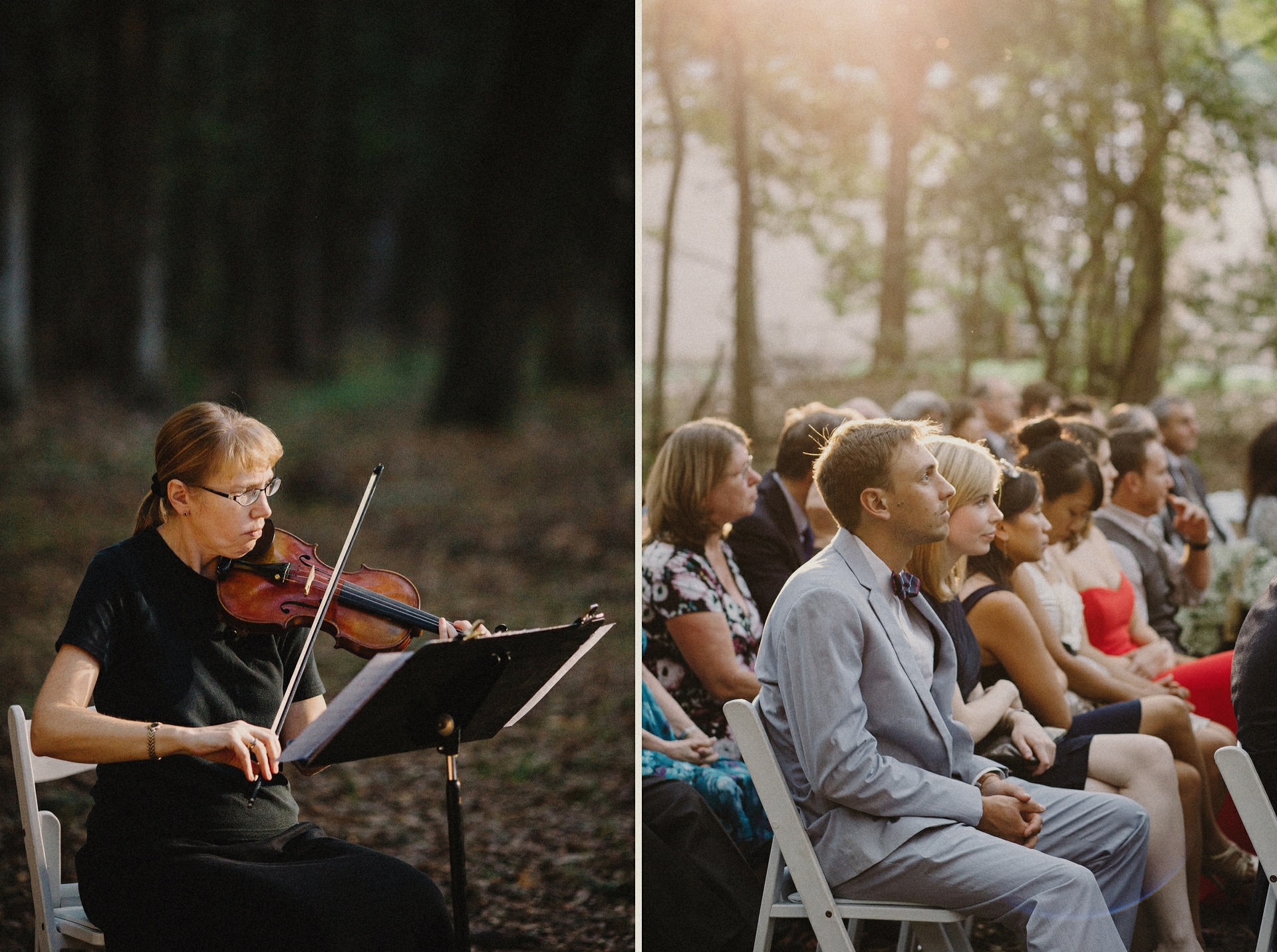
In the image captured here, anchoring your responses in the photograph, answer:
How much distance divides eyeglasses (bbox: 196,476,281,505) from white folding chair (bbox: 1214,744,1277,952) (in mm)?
1978

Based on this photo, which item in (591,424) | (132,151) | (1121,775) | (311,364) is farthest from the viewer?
(311,364)

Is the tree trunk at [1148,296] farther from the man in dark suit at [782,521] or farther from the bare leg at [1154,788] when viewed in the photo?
the bare leg at [1154,788]

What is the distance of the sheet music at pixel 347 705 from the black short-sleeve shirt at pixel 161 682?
1.48 ft

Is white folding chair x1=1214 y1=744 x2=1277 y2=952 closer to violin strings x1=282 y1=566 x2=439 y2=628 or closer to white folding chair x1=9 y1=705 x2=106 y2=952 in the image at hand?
violin strings x1=282 y1=566 x2=439 y2=628

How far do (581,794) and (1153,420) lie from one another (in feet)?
9.36

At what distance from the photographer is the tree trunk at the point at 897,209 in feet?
17.9

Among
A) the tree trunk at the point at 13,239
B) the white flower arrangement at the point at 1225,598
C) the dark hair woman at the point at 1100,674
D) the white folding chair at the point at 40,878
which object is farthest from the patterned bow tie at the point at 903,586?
the tree trunk at the point at 13,239

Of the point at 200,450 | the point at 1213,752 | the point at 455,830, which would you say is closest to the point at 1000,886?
the point at 455,830

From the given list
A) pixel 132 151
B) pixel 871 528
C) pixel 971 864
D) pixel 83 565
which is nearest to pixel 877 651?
pixel 871 528

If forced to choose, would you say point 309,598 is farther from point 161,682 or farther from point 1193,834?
point 1193,834

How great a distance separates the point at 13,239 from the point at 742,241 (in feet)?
26.5

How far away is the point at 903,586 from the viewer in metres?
2.79

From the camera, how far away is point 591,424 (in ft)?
45.8

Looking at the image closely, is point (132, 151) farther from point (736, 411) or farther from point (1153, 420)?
point (1153, 420)
